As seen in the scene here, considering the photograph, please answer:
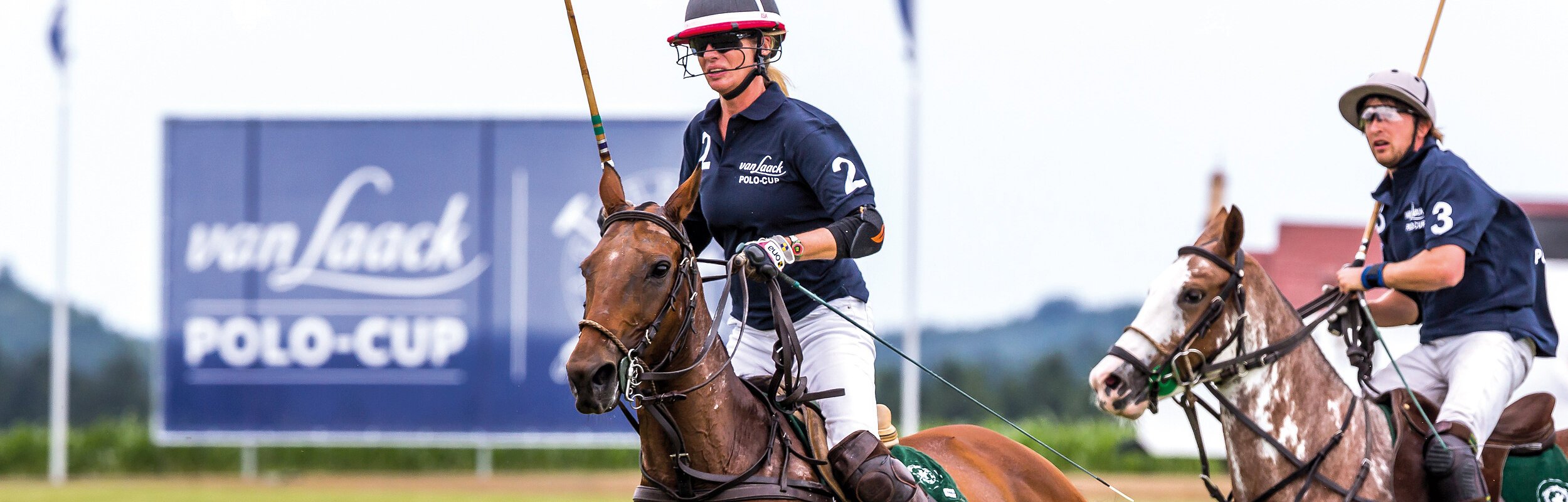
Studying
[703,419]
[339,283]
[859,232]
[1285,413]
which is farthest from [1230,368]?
[339,283]

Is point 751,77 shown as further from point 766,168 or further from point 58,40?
point 58,40

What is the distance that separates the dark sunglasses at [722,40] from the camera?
479 cm

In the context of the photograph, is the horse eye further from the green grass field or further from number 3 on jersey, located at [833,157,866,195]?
the green grass field

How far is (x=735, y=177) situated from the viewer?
15.8 feet

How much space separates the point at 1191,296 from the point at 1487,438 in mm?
1309

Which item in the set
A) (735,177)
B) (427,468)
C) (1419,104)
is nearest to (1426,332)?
(1419,104)

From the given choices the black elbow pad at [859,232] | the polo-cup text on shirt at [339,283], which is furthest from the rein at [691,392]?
the polo-cup text on shirt at [339,283]

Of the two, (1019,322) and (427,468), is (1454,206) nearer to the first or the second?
(427,468)

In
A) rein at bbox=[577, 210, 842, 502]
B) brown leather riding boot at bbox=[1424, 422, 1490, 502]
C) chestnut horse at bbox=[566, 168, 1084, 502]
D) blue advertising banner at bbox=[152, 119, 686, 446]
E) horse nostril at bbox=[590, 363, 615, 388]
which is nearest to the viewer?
horse nostril at bbox=[590, 363, 615, 388]

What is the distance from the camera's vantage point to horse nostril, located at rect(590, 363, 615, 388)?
12.7 ft

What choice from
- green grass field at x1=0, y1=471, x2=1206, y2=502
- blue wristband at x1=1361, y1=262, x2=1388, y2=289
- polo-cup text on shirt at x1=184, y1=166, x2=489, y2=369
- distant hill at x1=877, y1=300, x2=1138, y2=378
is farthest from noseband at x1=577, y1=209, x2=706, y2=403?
distant hill at x1=877, y1=300, x2=1138, y2=378

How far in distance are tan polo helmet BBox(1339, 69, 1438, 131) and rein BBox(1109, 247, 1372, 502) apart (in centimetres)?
88

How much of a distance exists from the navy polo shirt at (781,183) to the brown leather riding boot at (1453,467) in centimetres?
203

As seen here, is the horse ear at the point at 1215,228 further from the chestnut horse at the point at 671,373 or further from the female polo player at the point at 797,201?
the chestnut horse at the point at 671,373
